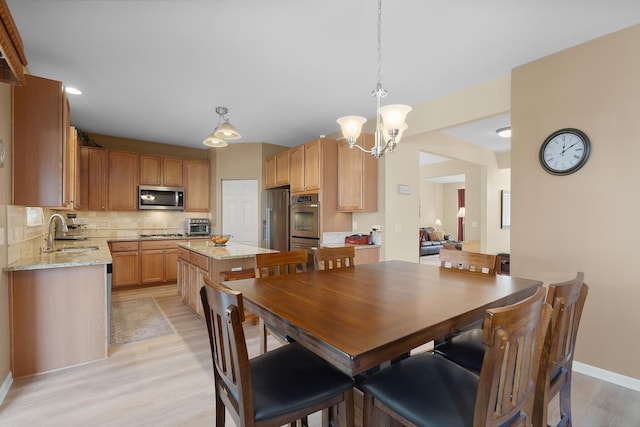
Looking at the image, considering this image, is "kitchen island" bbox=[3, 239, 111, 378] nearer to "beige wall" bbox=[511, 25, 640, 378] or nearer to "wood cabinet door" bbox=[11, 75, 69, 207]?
"wood cabinet door" bbox=[11, 75, 69, 207]

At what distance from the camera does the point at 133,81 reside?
3.11m

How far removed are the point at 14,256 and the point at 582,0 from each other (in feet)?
14.6

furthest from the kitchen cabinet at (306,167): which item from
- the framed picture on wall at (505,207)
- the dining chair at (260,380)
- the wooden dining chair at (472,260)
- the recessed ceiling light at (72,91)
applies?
the framed picture on wall at (505,207)

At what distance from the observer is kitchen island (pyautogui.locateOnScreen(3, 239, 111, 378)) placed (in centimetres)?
229

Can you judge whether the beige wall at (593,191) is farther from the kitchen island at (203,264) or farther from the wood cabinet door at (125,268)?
the wood cabinet door at (125,268)

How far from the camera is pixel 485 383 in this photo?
2.93 feet

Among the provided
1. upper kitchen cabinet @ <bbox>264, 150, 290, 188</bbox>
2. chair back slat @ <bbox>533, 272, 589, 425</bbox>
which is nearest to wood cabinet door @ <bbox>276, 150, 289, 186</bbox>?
upper kitchen cabinet @ <bbox>264, 150, 290, 188</bbox>

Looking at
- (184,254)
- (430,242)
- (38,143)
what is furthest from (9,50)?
(430,242)

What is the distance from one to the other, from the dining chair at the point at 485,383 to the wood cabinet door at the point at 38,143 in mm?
2747

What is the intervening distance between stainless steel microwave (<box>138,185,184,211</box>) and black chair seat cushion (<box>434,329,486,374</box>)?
5147 millimetres

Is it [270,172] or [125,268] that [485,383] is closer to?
[270,172]

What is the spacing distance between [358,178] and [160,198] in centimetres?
366

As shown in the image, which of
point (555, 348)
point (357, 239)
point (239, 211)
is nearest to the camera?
point (555, 348)

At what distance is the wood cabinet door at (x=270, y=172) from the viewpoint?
5270 millimetres
